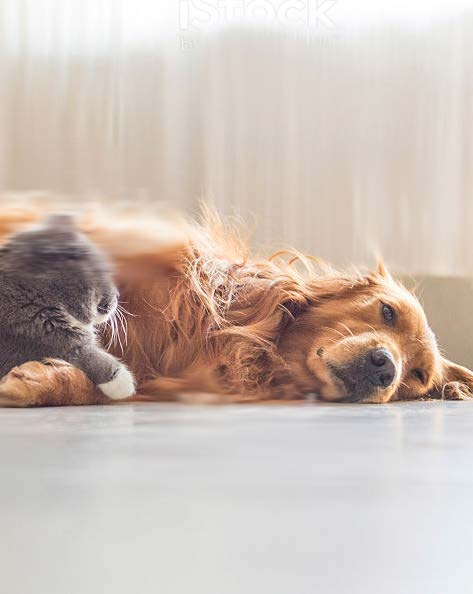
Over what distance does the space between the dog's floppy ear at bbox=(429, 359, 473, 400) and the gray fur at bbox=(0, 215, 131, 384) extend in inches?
29.7

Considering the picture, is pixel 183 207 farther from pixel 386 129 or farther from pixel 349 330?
pixel 349 330

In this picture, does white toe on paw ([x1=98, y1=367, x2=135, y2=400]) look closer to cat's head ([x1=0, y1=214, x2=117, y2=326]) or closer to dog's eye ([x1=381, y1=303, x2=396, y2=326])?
cat's head ([x1=0, y1=214, x2=117, y2=326])

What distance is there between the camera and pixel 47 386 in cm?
128

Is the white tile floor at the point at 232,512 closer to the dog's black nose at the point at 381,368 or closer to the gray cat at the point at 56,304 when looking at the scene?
the gray cat at the point at 56,304

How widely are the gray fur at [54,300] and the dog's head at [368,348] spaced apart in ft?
1.39

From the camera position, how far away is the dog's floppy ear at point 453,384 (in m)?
1.72

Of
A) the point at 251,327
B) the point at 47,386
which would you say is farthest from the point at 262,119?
the point at 47,386

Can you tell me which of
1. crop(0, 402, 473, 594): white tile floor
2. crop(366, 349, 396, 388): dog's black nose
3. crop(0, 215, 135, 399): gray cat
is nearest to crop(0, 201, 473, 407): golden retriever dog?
crop(366, 349, 396, 388): dog's black nose

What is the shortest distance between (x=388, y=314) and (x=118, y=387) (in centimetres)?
62

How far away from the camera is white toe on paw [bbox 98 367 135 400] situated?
135cm

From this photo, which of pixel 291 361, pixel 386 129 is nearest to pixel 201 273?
pixel 291 361

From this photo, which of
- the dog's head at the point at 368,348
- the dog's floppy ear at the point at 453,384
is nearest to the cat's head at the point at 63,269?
the dog's head at the point at 368,348

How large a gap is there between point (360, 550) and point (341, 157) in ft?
7.04

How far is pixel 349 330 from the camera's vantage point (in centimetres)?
161
